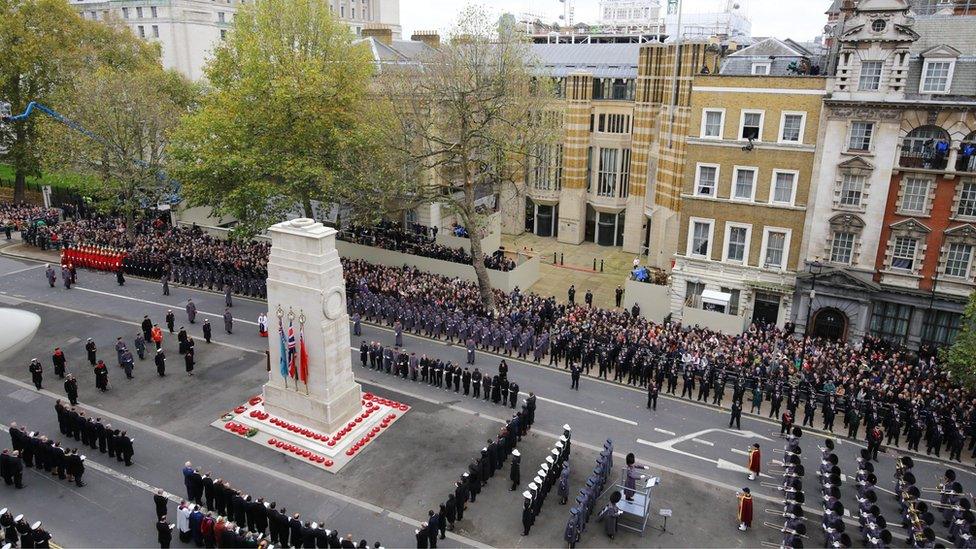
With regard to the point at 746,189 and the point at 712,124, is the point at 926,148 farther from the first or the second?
the point at 712,124

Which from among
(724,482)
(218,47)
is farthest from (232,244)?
(724,482)

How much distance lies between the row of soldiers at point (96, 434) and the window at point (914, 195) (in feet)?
102

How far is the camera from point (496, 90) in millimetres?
29156

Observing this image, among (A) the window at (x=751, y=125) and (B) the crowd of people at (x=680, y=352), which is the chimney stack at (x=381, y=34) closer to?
(B) the crowd of people at (x=680, y=352)

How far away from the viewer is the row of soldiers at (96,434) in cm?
1872

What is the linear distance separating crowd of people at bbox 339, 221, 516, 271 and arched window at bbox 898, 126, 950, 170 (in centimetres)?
1974

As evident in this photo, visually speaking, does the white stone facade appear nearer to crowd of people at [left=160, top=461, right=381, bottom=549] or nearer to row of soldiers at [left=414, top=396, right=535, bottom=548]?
row of soldiers at [left=414, top=396, right=535, bottom=548]

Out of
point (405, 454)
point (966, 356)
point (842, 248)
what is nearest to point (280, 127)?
point (405, 454)

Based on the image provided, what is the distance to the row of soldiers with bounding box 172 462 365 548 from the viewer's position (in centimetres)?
1524

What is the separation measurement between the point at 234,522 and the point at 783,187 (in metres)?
26.5

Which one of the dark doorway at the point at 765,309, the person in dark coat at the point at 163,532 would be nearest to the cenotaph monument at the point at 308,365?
the person in dark coat at the point at 163,532

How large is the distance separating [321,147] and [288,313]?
57.4ft

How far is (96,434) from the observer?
19422mm

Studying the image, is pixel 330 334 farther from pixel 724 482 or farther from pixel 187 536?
pixel 724 482
